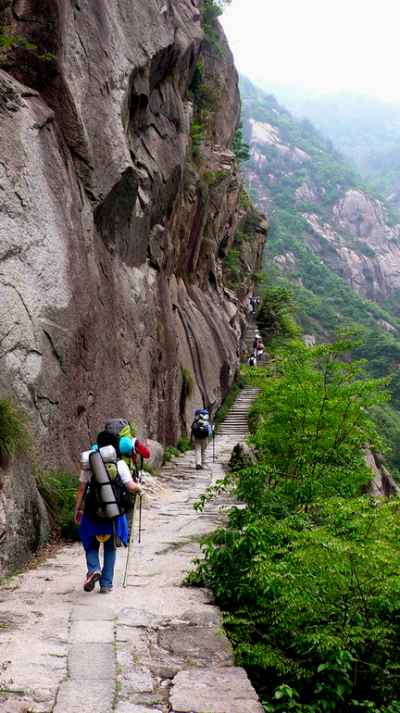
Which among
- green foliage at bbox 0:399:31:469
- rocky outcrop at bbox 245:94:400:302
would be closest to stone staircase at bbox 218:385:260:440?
green foliage at bbox 0:399:31:469

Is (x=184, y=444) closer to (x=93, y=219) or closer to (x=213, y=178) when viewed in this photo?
(x=93, y=219)

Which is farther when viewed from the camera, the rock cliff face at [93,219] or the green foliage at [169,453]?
the green foliage at [169,453]

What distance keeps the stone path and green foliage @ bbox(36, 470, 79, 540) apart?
2.02 feet

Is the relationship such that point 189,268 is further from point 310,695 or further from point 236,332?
point 310,695

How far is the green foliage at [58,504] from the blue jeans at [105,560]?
84.4 inches

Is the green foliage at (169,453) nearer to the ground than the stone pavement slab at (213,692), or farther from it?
nearer to the ground

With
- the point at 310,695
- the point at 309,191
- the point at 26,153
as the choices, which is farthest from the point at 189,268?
the point at 309,191

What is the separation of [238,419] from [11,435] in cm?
2011

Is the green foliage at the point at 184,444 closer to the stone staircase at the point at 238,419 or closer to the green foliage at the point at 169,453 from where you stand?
the green foliage at the point at 169,453

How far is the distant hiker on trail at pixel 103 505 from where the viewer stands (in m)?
5.40

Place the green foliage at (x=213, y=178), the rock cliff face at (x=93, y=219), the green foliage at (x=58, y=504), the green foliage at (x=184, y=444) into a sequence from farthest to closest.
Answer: the green foliage at (x=213, y=178), the green foliage at (x=184, y=444), the rock cliff face at (x=93, y=219), the green foliage at (x=58, y=504)

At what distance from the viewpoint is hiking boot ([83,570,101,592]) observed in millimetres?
5449

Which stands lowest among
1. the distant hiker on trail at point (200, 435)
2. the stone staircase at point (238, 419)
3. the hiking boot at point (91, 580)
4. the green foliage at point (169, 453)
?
the stone staircase at point (238, 419)

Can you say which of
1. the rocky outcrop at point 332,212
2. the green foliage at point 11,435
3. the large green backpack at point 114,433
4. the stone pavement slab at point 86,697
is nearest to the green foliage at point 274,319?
the green foliage at point 11,435
